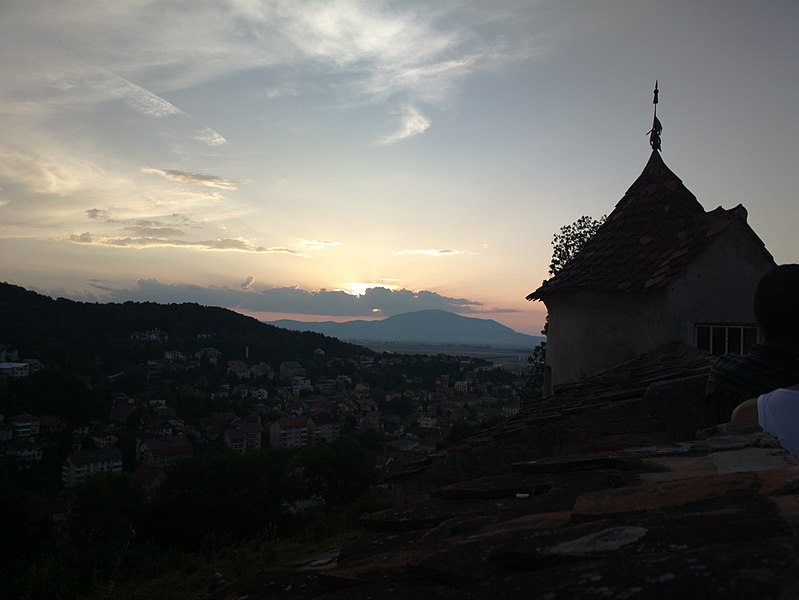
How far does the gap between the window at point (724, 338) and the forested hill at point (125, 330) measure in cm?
8742

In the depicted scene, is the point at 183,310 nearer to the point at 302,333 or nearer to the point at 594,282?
the point at 302,333

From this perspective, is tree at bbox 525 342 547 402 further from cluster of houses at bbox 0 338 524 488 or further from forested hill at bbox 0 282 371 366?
forested hill at bbox 0 282 371 366

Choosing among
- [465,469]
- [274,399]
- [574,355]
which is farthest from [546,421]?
[274,399]

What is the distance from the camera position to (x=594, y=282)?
26.5 ft

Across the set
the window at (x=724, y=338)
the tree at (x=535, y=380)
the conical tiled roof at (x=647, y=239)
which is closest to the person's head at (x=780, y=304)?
the conical tiled roof at (x=647, y=239)

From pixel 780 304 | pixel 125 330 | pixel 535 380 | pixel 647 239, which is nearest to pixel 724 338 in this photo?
pixel 647 239

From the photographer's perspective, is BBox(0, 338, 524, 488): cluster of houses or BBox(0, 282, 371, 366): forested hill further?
BBox(0, 282, 371, 366): forested hill

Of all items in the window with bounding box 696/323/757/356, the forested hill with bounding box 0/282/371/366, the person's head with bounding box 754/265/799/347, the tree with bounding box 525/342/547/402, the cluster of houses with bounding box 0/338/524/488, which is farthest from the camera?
the forested hill with bounding box 0/282/371/366

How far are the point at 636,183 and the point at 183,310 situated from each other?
369 ft

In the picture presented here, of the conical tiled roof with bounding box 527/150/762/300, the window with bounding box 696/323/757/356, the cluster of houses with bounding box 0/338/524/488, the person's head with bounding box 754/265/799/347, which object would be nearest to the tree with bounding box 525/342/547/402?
the conical tiled roof with bounding box 527/150/762/300

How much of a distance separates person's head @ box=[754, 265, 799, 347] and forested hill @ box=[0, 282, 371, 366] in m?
89.9

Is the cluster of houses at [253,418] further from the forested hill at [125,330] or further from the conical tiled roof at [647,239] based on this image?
the conical tiled roof at [647,239]

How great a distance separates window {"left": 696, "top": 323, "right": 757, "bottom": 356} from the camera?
7.47 m

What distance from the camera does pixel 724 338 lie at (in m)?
7.53
